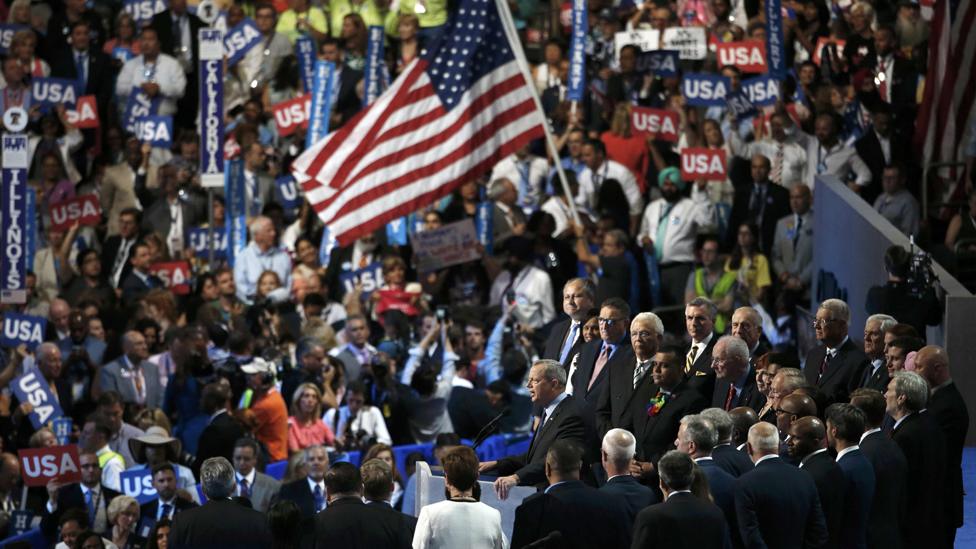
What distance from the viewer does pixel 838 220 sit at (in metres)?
18.8

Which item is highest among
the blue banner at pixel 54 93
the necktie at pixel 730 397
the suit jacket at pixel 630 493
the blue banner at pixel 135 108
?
the blue banner at pixel 54 93

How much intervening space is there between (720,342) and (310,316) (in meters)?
7.96

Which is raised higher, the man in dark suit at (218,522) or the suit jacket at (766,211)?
the suit jacket at (766,211)

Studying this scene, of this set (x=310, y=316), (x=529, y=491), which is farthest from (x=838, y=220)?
(x=529, y=491)

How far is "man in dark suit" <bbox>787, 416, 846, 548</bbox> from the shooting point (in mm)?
10430

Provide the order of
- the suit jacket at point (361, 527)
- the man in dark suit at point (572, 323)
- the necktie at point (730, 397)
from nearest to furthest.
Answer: the suit jacket at point (361, 527) < the necktie at point (730, 397) < the man in dark suit at point (572, 323)

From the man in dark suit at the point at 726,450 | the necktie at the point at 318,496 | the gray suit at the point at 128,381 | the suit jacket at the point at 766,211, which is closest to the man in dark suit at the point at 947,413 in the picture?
the man in dark suit at the point at 726,450

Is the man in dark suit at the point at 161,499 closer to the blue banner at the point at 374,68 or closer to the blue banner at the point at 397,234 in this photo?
the blue banner at the point at 397,234

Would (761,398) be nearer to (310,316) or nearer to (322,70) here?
(310,316)

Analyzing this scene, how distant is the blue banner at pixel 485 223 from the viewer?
2009 cm

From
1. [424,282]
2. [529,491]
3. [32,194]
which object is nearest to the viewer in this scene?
[529,491]

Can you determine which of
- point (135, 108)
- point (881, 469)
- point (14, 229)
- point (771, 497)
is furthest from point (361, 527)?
point (135, 108)

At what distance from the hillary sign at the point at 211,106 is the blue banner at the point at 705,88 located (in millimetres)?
4812

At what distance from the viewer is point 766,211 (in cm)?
1984
